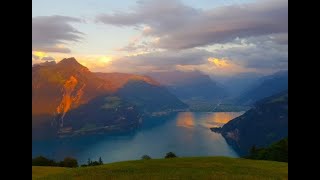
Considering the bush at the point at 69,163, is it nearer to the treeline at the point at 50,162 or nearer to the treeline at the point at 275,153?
the treeline at the point at 50,162

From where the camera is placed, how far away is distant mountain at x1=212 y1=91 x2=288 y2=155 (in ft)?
527

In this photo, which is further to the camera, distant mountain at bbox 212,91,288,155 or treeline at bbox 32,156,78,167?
distant mountain at bbox 212,91,288,155

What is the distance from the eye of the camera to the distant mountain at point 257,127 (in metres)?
161

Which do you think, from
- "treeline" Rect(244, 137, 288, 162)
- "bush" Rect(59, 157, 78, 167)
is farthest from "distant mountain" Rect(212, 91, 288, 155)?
"bush" Rect(59, 157, 78, 167)

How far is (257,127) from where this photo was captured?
17275cm

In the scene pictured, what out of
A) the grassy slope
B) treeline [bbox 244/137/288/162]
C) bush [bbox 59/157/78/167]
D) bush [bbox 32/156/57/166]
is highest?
the grassy slope

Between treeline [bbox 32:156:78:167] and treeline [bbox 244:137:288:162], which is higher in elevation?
treeline [bbox 244:137:288:162]

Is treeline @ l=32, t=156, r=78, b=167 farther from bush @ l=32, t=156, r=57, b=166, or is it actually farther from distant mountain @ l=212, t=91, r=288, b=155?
distant mountain @ l=212, t=91, r=288, b=155

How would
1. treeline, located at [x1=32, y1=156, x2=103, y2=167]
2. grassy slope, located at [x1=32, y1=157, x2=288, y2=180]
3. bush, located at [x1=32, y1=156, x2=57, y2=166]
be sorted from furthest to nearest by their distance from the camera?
bush, located at [x1=32, y1=156, x2=57, y2=166] → treeline, located at [x1=32, y1=156, x2=103, y2=167] → grassy slope, located at [x1=32, y1=157, x2=288, y2=180]

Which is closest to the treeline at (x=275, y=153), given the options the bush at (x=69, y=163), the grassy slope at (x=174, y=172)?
the bush at (x=69, y=163)

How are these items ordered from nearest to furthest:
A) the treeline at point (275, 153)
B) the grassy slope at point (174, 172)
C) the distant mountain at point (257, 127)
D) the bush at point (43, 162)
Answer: the grassy slope at point (174, 172) → the treeline at point (275, 153) → the bush at point (43, 162) → the distant mountain at point (257, 127)
